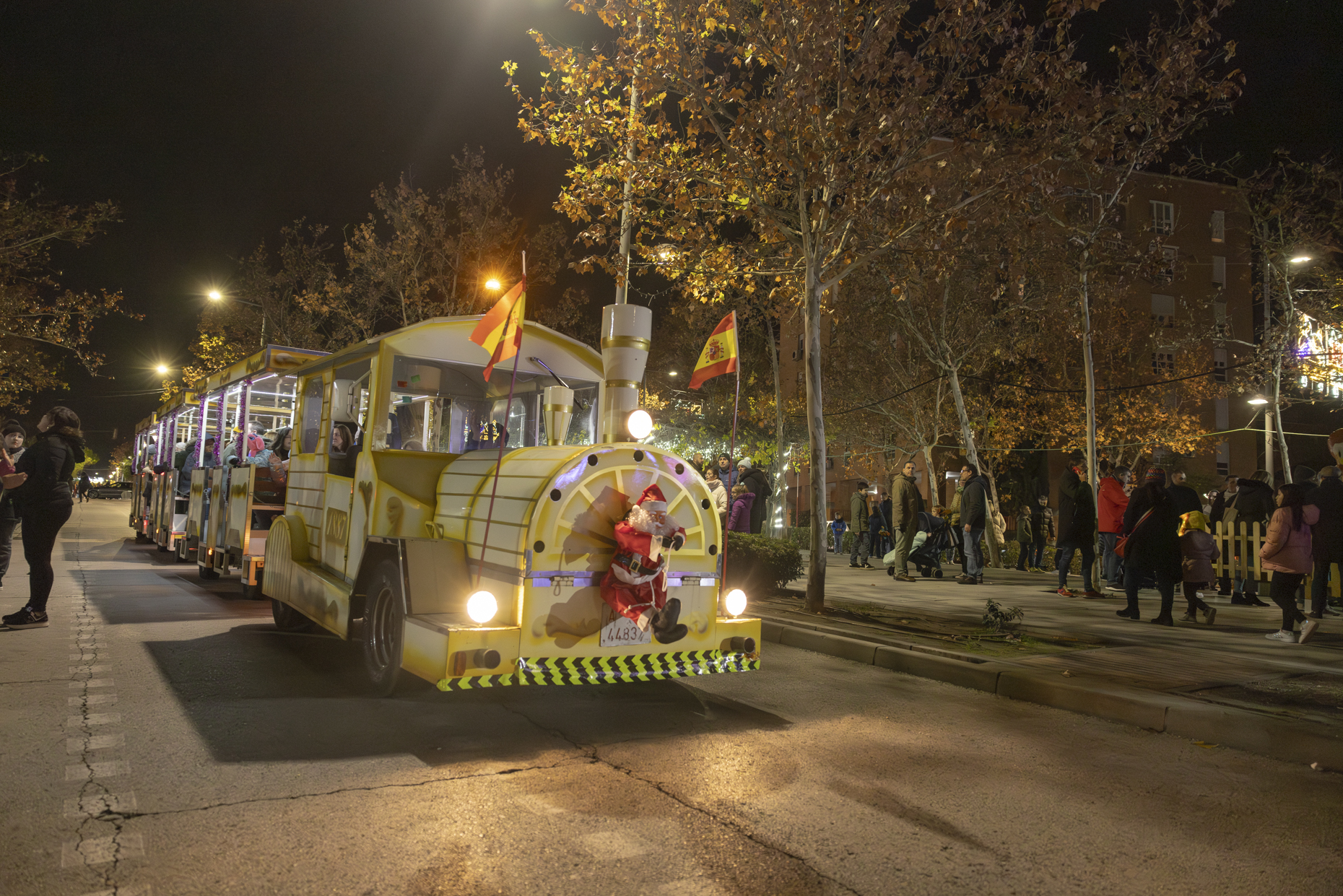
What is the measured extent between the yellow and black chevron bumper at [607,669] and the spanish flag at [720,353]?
2623mm

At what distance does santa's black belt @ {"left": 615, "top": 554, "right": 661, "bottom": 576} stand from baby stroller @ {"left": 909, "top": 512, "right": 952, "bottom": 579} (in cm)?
1094

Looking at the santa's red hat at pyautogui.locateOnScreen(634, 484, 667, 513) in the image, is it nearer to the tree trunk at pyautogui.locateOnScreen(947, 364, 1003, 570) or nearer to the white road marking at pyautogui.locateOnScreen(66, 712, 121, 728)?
the white road marking at pyautogui.locateOnScreen(66, 712, 121, 728)

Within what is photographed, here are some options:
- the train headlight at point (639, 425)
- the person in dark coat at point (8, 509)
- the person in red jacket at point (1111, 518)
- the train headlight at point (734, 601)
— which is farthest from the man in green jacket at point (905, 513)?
the person in dark coat at point (8, 509)

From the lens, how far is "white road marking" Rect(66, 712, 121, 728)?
482 centimetres

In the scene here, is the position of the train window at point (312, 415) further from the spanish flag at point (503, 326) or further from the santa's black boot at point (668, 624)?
the santa's black boot at point (668, 624)

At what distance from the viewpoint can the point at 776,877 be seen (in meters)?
3.09

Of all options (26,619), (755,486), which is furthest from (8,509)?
(755,486)

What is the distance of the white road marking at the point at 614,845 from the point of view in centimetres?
328

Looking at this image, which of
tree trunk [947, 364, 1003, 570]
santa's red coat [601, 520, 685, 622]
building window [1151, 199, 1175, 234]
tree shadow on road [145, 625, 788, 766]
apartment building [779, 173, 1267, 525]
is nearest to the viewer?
tree shadow on road [145, 625, 788, 766]

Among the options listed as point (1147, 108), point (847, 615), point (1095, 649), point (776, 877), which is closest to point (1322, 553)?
point (1095, 649)

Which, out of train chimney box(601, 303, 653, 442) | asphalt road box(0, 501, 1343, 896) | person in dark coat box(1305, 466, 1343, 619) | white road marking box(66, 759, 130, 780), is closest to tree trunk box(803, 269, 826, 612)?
asphalt road box(0, 501, 1343, 896)

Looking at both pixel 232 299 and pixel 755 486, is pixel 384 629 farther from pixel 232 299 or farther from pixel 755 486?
pixel 232 299

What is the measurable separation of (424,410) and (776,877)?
14.4ft

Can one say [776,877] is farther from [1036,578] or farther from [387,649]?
[1036,578]
